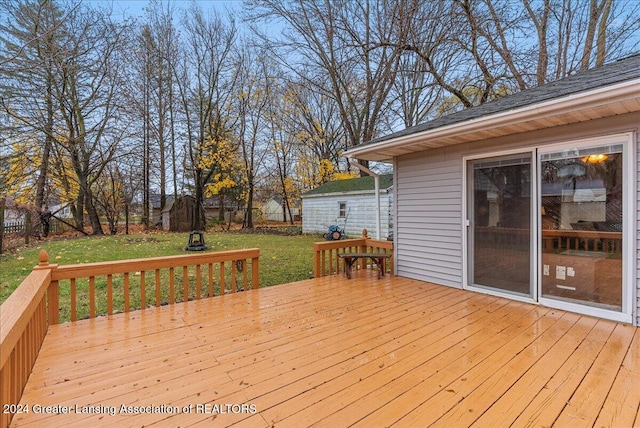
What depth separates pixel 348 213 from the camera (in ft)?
43.4

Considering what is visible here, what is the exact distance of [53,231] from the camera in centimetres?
1291

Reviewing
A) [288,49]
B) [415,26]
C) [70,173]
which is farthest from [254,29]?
[70,173]

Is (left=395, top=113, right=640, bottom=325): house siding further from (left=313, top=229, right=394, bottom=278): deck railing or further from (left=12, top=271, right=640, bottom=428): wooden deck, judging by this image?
(left=12, top=271, right=640, bottom=428): wooden deck

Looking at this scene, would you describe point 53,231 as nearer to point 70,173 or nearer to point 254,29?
point 70,173

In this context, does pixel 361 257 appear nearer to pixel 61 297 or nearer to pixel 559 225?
pixel 559 225

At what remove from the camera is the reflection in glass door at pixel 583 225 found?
3.16 meters

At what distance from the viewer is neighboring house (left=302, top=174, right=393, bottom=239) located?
11758 mm

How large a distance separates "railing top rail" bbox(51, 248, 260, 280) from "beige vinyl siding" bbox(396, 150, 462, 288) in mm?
2589

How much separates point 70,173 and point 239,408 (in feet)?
52.6

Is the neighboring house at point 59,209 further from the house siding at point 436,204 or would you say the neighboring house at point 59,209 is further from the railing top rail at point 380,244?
the house siding at point 436,204

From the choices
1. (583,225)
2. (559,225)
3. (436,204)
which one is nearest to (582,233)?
(583,225)

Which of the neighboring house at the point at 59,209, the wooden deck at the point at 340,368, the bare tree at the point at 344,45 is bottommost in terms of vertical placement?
the wooden deck at the point at 340,368

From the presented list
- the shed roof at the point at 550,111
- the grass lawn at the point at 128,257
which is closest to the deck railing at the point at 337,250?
the grass lawn at the point at 128,257

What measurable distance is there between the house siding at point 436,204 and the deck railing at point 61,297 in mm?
2599
